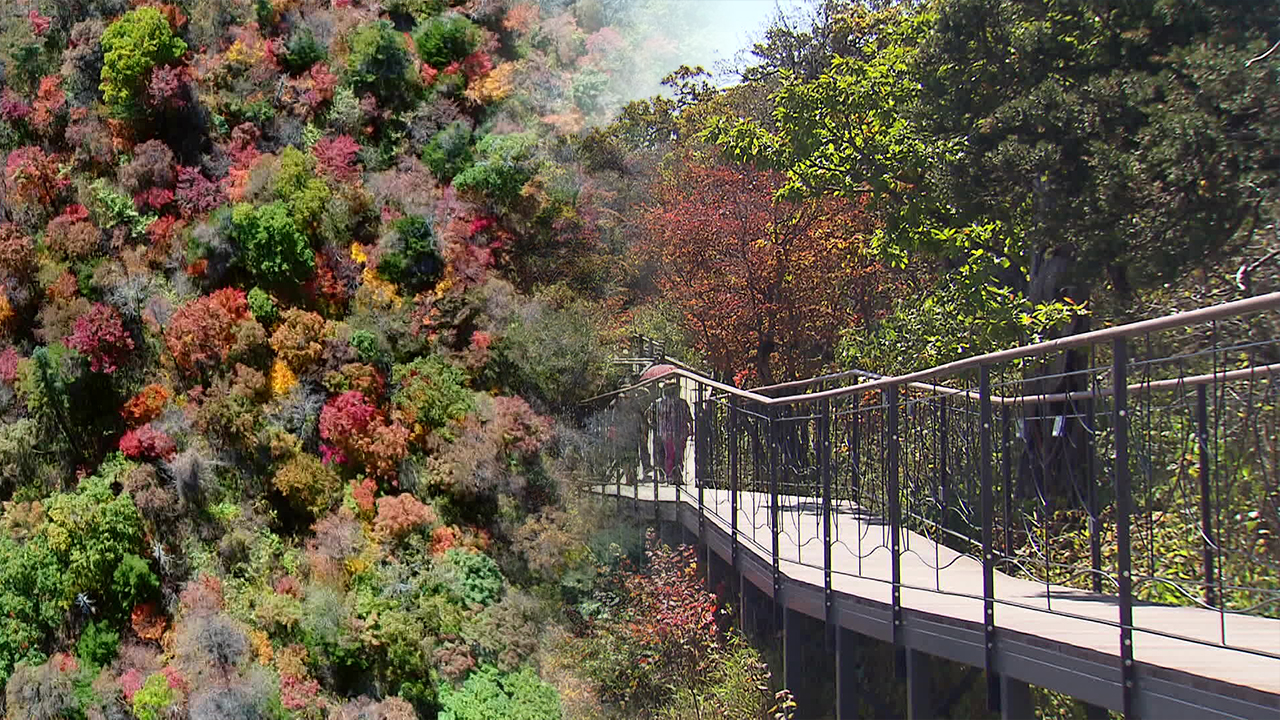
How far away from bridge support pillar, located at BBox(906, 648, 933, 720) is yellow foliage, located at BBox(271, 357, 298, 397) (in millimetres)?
6646

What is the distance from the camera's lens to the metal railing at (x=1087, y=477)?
3.05 metres

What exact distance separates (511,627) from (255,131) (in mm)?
4846

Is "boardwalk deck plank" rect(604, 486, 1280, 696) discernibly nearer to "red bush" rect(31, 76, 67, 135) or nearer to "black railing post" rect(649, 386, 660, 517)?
"black railing post" rect(649, 386, 660, 517)

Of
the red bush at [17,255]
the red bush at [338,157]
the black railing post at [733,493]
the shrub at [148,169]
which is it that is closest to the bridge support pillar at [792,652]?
the black railing post at [733,493]

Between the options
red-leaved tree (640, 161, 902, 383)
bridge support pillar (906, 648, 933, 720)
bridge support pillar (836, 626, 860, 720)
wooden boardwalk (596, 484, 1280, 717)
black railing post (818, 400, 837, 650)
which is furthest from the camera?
red-leaved tree (640, 161, 902, 383)

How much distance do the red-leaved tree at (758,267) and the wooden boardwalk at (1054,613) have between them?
435cm

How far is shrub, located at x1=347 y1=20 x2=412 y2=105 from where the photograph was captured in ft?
36.3

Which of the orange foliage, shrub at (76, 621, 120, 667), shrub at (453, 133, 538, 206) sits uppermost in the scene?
shrub at (453, 133, 538, 206)

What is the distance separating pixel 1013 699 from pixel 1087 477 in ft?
5.78

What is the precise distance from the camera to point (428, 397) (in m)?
9.92

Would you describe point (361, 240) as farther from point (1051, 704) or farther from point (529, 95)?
point (1051, 704)

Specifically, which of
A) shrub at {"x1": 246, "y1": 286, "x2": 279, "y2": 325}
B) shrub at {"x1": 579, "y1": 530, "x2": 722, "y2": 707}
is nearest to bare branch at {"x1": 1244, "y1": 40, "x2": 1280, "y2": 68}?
shrub at {"x1": 579, "y1": 530, "x2": 722, "y2": 707}

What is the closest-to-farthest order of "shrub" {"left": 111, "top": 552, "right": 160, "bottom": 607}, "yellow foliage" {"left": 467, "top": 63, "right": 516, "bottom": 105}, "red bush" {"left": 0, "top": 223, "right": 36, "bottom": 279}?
1. "shrub" {"left": 111, "top": 552, "right": 160, "bottom": 607}
2. "red bush" {"left": 0, "top": 223, "right": 36, "bottom": 279}
3. "yellow foliage" {"left": 467, "top": 63, "right": 516, "bottom": 105}

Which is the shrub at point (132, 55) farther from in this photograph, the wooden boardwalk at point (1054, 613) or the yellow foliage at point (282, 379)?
the wooden boardwalk at point (1054, 613)
